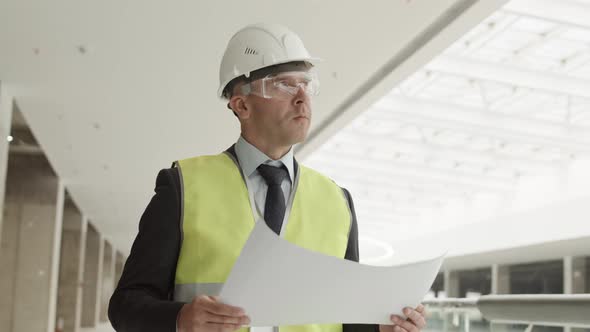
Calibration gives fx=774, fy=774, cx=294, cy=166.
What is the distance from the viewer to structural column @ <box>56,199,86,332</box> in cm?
1772

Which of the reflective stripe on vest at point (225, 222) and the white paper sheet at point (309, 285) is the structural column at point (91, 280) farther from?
the white paper sheet at point (309, 285)

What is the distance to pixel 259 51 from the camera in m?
2.06

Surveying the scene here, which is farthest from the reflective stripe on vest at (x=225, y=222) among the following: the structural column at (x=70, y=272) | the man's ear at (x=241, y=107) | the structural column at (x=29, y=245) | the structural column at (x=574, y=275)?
the structural column at (x=70, y=272)

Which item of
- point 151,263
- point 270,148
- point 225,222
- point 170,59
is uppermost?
point 170,59

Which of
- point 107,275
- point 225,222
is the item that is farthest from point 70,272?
point 225,222

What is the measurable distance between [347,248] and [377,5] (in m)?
4.92

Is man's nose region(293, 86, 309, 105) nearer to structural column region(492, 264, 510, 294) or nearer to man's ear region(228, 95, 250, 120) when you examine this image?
man's ear region(228, 95, 250, 120)

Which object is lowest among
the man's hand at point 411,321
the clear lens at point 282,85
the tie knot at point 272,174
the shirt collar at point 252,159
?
the man's hand at point 411,321

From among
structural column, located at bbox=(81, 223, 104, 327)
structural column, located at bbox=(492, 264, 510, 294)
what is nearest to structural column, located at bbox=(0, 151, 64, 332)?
structural column, located at bbox=(81, 223, 104, 327)

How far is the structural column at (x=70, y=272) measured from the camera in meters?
17.7

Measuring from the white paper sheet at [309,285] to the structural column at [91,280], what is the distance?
2441cm

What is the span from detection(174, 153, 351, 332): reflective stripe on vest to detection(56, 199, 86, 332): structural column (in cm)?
1578

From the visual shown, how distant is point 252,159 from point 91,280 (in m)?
24.6

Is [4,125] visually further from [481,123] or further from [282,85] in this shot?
[481,123]
